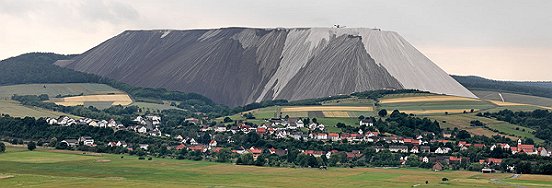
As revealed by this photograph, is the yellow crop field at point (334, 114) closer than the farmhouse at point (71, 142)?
No

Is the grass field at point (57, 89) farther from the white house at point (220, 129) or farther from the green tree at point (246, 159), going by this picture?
the green tree at point (246, 159)

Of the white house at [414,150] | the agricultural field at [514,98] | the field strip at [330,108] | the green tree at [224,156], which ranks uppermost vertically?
the agricultural field at [514,98]

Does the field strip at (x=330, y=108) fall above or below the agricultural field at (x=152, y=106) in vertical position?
below

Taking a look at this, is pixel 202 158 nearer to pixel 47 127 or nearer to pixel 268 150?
pixel 268 150

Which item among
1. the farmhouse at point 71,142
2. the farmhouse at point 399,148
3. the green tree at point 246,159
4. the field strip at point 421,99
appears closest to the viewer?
the green tree at point 246,159

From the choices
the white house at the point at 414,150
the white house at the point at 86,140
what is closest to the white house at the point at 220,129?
the white house at the point at 86,140

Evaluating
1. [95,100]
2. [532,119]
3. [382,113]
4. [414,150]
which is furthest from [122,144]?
[95,100]
